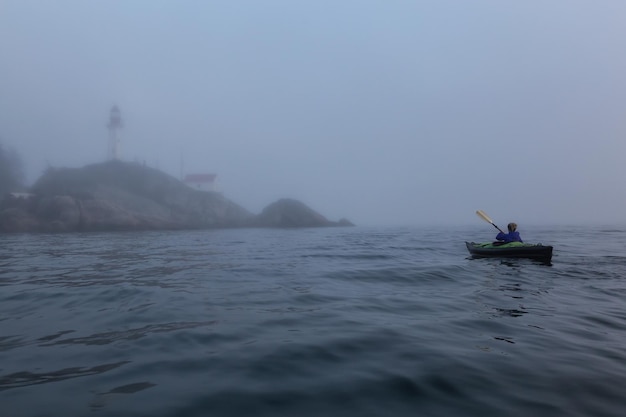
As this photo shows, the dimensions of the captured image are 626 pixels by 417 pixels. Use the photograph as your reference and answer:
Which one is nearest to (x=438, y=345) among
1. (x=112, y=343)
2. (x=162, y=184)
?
(x=112, y=343)

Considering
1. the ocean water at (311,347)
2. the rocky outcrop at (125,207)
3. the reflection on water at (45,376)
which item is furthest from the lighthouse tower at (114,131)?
the reflection on water at (45,376)

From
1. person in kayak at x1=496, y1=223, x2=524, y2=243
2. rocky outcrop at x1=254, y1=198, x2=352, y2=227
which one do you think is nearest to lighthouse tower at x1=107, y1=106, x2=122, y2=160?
rocky outcrop at x1=254, y1=198, x2=352, y2=227

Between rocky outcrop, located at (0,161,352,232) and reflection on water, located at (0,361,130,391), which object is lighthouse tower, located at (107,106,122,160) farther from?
reflection on water, located at (0,361,130,391)

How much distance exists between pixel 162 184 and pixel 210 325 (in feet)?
216

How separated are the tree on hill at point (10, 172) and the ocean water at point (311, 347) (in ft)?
212

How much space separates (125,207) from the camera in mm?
57312

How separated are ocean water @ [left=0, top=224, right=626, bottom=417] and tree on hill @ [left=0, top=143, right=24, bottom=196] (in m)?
64.5

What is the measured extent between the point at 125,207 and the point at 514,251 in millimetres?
56326

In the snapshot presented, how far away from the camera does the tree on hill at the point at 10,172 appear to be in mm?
59916

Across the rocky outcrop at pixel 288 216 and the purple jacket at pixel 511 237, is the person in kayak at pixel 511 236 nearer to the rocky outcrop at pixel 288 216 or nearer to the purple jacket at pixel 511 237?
the purple jacket at pixel 511 237

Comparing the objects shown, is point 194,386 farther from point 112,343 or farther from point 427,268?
point 427,268

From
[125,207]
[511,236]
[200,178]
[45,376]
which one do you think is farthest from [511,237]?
[200,178]

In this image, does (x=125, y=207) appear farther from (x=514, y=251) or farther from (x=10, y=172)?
(x=514, y=251)

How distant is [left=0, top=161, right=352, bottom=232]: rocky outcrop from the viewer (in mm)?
42531
